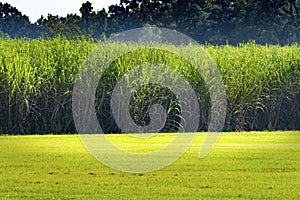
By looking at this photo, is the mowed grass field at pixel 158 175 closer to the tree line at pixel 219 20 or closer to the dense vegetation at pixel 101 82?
the dense vegetation at pixel 101 82

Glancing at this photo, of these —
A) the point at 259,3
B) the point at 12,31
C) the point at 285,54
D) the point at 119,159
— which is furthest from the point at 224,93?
the point at 12,31

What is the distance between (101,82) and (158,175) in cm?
741

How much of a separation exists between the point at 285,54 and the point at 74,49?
4870 millimetres

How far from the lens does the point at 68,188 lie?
7.22 metres

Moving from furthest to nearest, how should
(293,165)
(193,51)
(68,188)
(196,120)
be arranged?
(193,51), (196,120), (293,165), (68,188)

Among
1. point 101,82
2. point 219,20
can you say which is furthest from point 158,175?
point 219,20

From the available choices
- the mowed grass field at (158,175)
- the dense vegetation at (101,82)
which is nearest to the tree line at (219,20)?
the dense vegetation at (101,82)

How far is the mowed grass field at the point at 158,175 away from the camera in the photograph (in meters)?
6.96

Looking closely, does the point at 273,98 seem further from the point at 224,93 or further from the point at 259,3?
the point at 259,3

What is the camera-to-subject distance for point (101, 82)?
15.6 m

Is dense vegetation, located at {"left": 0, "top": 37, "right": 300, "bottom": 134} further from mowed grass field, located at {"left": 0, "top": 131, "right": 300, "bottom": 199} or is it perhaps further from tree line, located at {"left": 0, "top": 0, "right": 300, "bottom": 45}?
tree line, located at {"left": 0, "top": 0, "right": 300, "bottom": 45}

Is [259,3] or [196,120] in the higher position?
[259,3]

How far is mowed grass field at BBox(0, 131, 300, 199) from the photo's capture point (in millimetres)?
6965

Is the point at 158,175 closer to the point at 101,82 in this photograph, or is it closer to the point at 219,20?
the point at 101,82
